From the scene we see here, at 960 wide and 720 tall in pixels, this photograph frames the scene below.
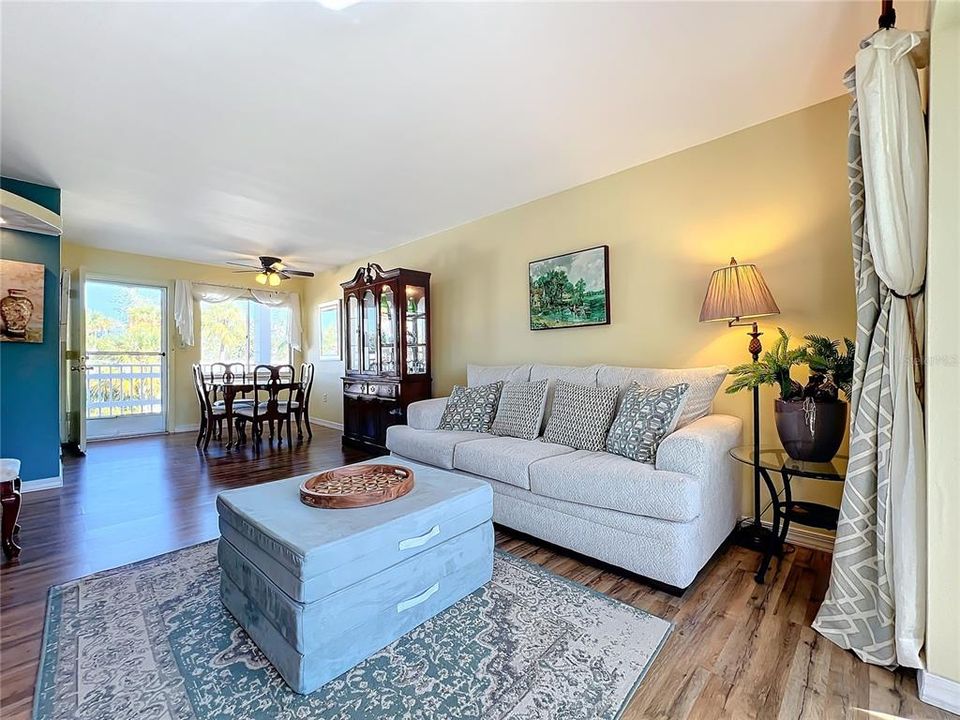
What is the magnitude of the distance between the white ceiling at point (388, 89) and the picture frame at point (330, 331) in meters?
2.85

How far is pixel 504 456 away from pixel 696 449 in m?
1.00

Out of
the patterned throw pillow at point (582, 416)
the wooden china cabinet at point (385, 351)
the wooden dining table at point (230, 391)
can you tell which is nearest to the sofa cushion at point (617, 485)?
the patterned throw pillow at point (582, 416)

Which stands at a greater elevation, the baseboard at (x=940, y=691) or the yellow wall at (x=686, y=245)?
the yellow wall at (x=686, y=245)

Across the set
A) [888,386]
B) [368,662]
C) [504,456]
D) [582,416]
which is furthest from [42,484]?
[888,386]

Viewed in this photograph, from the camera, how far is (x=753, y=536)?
91.7 inches

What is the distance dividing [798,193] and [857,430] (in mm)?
1512

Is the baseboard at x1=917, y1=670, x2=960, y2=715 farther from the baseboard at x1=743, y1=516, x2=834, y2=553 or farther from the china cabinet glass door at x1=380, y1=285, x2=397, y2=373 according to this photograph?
the china cabinet glass door at x1=380, y1=285, x2=397, y2=373

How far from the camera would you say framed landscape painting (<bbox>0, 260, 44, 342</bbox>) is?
317 centimetres

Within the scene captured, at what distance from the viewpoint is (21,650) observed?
1.49 m

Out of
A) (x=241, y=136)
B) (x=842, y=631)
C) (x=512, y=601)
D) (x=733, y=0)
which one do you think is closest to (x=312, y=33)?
(x=241, y=136)

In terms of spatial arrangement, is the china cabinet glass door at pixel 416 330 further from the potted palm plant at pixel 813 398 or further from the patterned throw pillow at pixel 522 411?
the potted palm plant at pixel 813 398

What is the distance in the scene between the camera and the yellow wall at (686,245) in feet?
7.50

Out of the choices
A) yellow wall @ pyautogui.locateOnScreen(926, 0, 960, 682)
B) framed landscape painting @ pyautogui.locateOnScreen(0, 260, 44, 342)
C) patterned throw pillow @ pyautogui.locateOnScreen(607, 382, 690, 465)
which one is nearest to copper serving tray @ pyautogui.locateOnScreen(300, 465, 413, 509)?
patterned throw pillow @ pyautogui.locateOnScreen(607, 382, 690, 465)

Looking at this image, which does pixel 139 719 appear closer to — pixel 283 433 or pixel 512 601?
pixel 512 601
